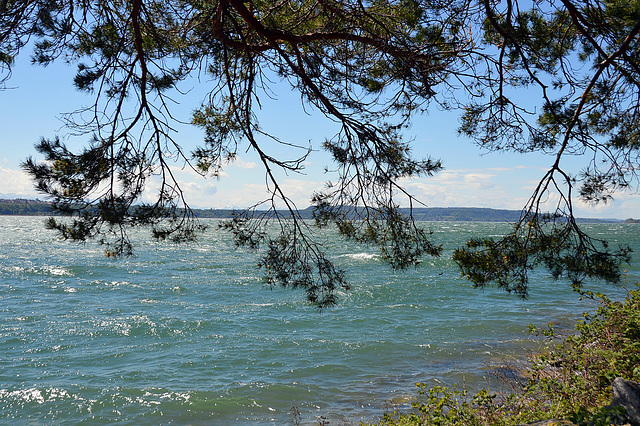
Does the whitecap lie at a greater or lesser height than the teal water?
greater

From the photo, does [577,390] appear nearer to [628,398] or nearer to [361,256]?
[628,398]

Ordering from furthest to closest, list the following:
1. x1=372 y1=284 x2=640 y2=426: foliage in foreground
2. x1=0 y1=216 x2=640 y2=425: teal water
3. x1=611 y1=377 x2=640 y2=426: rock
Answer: x1=0 y1=216 x2=640 y2=425: teal water → x1=372 y1=284 x2=640 y2=426: foliage in foreground → x1=611 y1=377 x2=640 y2=426: rock

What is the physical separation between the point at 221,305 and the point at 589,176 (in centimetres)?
1272

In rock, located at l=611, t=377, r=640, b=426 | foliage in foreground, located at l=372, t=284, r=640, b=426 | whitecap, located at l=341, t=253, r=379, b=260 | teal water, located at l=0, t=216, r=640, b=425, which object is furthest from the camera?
whitecap, located at l=341, t=253, r=379, b=260

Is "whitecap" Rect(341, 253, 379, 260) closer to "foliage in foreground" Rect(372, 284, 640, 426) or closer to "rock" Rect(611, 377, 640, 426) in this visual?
"foliage in foreground" Rect(372, 284, 640, 426)

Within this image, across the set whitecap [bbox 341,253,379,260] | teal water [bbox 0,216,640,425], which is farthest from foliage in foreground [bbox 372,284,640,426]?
whitecap [bbox 341,253,379,260]

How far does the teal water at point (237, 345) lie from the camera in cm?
792

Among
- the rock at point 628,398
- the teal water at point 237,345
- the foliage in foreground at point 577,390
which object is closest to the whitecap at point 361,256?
the teal water at point 237,345

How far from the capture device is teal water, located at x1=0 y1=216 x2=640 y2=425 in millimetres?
7922

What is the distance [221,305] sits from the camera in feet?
51.7

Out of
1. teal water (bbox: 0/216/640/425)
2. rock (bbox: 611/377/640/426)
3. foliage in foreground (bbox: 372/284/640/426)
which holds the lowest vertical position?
teal water (bbox: 0/216/640/425)

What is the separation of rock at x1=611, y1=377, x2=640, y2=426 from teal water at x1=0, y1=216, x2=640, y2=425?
4.31m

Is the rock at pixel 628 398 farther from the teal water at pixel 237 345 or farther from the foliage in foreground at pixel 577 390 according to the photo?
the teal water at pixel 237 345

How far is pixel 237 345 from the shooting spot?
1123 cm
